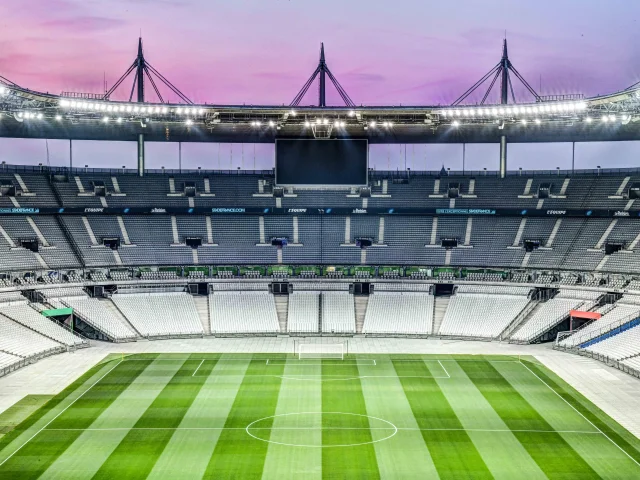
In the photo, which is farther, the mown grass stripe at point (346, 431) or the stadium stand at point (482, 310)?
the stadium stand at point (482, 310)

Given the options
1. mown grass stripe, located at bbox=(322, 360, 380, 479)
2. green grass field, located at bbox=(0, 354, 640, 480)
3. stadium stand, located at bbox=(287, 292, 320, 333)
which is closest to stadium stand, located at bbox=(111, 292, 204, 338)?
stadium stand, located at bbox=(287, 292, 320, 333)

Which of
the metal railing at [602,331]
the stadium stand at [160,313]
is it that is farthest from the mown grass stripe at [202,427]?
the metal railing at [602,331]

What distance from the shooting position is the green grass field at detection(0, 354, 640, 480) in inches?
1125

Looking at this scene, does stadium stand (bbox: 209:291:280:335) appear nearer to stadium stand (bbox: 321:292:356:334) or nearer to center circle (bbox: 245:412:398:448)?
stadium stand (bbox: 321:292:356:334)

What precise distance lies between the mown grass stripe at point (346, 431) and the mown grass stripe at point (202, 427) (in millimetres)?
4673

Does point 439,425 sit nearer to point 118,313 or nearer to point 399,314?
point 399,314

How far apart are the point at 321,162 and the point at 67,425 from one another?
122ft

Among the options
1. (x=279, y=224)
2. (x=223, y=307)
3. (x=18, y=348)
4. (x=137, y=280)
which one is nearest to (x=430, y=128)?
(x=279, y=224)

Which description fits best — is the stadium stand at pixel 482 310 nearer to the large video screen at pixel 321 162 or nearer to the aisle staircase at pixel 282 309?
the aisle staircase at pixel 282 309

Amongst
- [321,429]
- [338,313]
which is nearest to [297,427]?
[321,429]

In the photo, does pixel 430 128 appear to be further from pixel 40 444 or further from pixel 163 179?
pixel 40 444

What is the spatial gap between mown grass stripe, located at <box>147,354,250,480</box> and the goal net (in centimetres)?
457

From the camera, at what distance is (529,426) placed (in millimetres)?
33719

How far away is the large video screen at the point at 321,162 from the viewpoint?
215 ft
